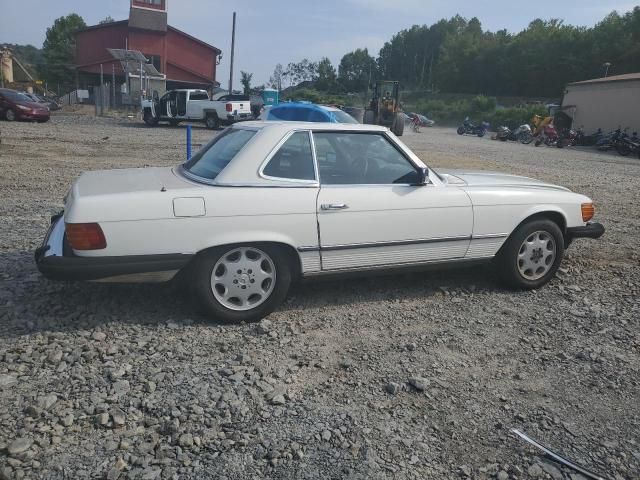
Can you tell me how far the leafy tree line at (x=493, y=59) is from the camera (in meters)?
66.7

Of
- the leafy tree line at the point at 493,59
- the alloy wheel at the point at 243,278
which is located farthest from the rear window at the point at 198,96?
the leafy tree line at the point at 493,59

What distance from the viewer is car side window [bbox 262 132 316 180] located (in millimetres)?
3748

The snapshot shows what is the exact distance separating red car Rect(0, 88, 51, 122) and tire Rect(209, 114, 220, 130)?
6.88 m

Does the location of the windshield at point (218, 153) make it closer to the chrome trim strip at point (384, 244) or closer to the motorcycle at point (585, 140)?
the chrome trim strip at point (384, 244)

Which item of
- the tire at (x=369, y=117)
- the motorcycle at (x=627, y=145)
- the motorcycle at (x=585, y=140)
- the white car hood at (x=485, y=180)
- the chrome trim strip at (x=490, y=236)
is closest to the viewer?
the chrome trim strip at (x=490, y=236)

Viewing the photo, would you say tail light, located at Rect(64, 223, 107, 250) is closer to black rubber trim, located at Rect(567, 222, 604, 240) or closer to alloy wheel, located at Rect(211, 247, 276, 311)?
alloy wheel, located at Rect(211, 247, 276, 311)

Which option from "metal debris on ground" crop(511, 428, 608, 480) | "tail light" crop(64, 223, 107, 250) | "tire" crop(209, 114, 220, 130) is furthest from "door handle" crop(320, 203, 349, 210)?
"tire" crop(209, 114, 220, 130)

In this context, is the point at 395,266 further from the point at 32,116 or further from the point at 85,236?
the point at 32,116

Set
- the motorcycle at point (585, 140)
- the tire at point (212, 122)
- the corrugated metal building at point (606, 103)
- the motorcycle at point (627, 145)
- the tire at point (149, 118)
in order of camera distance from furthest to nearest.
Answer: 1. the corrugated metal building at point (606, 103)
2. the motorcycle at point (585, 140)
3. the tire at point (149, 118)
4. the motorcycle at point (627, 145)
5. the tire at point (212, 122)

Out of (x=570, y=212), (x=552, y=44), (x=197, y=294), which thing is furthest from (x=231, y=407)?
(x=552, y=44)

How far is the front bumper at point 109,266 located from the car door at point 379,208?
1.10 meters

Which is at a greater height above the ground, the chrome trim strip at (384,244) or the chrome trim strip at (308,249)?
the chrome trim strip at (384,244)

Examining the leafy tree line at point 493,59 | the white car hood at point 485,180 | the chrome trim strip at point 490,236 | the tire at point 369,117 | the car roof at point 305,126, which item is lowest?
the chrome trim strip at point 490,236

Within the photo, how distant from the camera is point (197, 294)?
3.55 m
